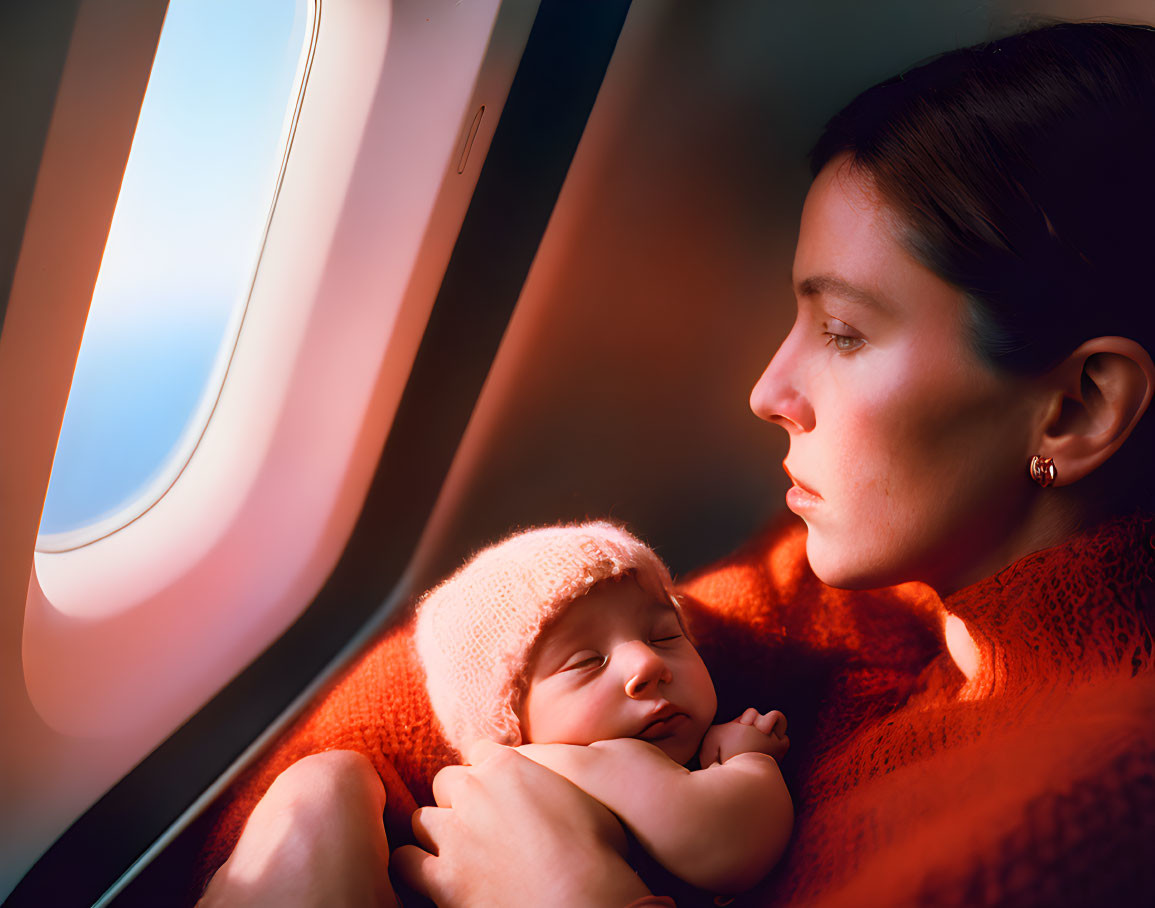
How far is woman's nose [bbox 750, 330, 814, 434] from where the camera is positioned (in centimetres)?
76

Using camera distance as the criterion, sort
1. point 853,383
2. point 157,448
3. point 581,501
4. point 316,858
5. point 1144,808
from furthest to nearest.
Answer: point 581,501 → point 157,448 → point 853,383 → point 316,858 → point 1144,808

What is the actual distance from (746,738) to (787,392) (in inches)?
11.9

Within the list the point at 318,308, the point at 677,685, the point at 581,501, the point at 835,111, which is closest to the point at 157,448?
the point at 318,308

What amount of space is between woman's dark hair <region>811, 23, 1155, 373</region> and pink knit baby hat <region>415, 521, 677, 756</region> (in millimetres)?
359

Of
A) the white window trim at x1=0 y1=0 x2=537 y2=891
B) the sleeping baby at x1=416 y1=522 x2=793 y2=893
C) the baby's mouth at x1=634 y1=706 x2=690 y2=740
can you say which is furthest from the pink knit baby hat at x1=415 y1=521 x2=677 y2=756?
the white window trim at x1=0 y1=0 x2=537 y2=891

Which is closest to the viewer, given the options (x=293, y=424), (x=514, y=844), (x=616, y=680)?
(x=514, y=844)

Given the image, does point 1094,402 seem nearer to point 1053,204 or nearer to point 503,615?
point 1053,204

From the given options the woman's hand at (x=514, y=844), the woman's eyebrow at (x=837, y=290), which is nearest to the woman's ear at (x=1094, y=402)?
the woman's eyebrow at (x=837, y=290)

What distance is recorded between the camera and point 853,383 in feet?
2.34

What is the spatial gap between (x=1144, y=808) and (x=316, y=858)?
1.75ft

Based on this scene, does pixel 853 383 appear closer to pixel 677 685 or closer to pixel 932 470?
pixel 932 470

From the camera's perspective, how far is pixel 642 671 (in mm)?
688

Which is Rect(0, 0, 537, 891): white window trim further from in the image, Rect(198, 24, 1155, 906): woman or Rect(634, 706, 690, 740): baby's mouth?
Rect(634, 706, 690, 740): baby's mouth

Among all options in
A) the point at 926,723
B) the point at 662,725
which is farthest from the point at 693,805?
the point at 926,723
